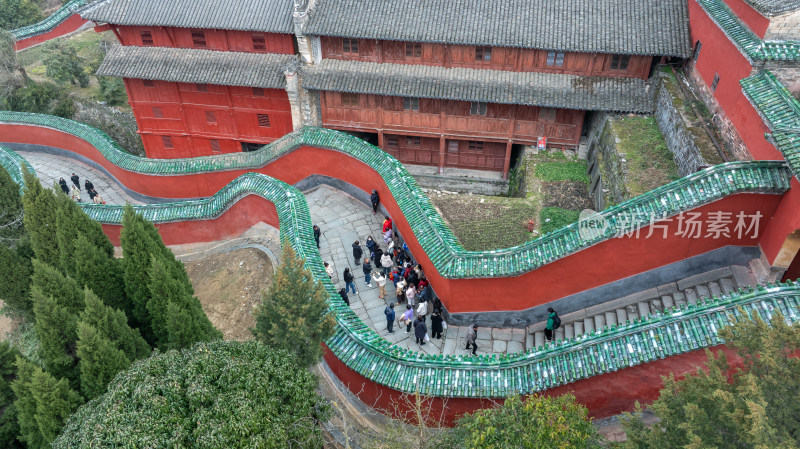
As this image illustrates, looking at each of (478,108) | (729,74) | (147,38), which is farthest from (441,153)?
(147,38)

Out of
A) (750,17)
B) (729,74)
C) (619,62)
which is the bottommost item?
(729,74)

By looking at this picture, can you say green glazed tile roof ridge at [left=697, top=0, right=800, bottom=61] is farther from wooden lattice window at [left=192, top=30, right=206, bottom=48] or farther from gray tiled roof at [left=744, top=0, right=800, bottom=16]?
wooden lattice window at [left=192, top=30, right=206, bottom=48]

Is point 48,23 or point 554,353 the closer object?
point 554,353

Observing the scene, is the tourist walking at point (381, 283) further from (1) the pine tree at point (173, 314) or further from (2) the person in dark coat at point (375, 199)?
(1) the pine tree at point (173, 314)

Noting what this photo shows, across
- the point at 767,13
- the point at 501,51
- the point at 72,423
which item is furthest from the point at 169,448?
the point at 501,51

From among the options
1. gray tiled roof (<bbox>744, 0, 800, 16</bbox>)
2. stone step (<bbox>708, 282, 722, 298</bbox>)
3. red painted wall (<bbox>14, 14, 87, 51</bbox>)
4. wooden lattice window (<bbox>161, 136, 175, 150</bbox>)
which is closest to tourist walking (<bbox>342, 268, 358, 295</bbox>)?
stone step (<bbox>708, 282, 722, 298</bbox>)

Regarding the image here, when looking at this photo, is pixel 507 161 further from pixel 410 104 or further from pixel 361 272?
pixel 361 272

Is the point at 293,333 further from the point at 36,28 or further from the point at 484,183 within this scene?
the point at 36,28
